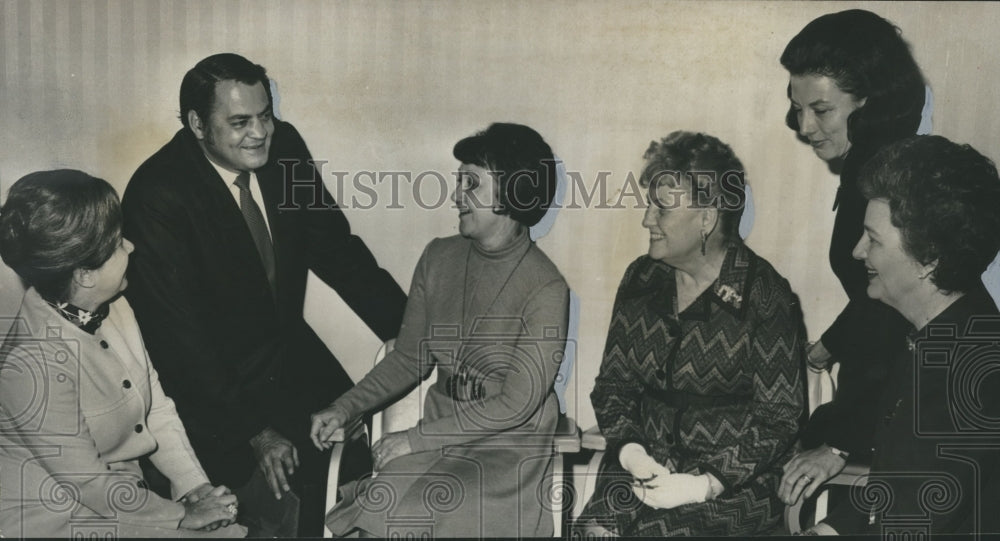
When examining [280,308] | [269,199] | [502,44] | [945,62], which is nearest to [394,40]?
[502,44]

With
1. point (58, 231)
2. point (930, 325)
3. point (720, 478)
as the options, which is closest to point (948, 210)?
point (930, 325)

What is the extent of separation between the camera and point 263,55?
13.6 ft

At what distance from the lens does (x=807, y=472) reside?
393 cm

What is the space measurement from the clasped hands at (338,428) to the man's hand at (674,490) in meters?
0.91

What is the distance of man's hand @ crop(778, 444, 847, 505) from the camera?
390 centimetres

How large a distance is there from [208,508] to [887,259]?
2690mm

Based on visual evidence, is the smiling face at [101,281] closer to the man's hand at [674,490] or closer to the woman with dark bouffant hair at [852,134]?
the man's hand at [674,490]

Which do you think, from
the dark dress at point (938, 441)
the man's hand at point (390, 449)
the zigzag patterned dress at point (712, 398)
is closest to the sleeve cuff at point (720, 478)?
the zigzag patterned dress at point (712, 398)

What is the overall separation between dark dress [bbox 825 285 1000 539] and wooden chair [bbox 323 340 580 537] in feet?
3.25

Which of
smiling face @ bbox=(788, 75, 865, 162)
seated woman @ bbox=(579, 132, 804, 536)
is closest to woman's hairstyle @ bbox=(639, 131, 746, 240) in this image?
seated woman @ bbox=(579, 132, 804, 536)

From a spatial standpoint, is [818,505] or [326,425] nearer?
[818,505]

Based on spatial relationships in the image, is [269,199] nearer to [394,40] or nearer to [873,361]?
[394,40]
